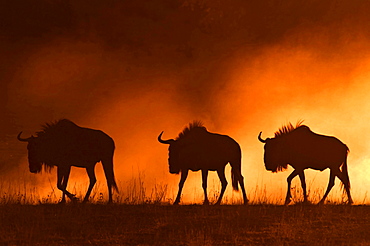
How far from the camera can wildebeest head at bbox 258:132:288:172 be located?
16358 mm

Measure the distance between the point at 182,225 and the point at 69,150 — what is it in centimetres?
508

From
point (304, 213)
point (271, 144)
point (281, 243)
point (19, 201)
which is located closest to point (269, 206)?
point (304, 213)

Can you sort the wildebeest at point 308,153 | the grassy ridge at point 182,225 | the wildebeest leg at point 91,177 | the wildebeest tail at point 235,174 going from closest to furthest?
the grassy ridge at point 182,225, the wildebeest leg at point 91,177, the wildebeest at point 308,153, the wildebeest tail at point 235,174

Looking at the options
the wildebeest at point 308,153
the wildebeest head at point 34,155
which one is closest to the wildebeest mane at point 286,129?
the wildebeest at point 308,153

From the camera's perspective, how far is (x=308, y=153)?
1597cm

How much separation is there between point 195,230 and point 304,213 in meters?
2.68

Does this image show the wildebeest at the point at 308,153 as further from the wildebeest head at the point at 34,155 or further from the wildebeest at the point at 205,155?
the wildebeest head at the point at 34,155

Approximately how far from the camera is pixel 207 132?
53.9 feet

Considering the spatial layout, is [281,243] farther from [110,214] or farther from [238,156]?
[238,156]

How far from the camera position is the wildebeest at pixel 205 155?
1602 cm

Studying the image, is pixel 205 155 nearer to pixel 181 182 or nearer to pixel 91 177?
pixel 181 182

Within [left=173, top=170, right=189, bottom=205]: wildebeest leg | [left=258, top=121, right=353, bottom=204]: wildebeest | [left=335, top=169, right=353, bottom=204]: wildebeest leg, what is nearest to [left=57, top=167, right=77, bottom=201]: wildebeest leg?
[left=173, top=170, right=189, bottom=205]: wildebeest leg

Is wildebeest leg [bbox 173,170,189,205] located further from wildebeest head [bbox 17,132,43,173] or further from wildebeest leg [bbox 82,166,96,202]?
wildebeest head [bbox 17,132,43,173]

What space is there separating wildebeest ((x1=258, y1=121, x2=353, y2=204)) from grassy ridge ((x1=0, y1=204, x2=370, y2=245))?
1.92 metres
